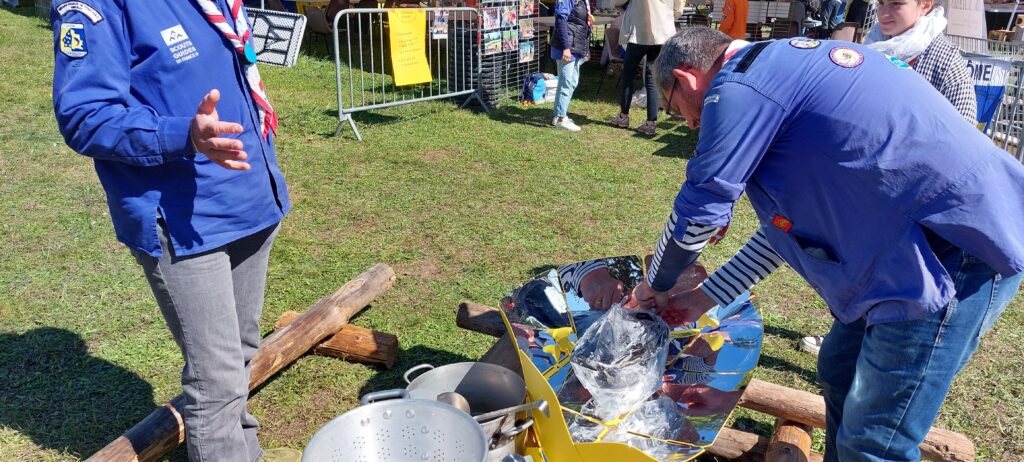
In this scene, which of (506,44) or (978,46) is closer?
(978,46)

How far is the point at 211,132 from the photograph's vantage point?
72.2 inches

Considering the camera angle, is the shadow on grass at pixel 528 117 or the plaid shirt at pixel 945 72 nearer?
the plaid shirt at pixel 945 72

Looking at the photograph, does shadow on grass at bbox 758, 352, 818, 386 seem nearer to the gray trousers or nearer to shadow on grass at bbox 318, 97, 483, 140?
the gray trousers

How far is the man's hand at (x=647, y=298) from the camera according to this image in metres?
2.49

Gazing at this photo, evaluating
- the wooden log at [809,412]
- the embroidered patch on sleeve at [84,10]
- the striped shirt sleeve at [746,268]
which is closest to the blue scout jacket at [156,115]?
the embroidered patch on sleeve at [84,10]

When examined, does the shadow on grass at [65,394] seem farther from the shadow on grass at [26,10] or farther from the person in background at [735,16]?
the shadow on grass at [26,10]

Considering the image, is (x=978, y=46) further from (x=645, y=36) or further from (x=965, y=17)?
(x=645, y=36)

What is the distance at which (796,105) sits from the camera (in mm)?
1826

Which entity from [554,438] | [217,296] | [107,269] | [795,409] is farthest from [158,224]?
[107,269]

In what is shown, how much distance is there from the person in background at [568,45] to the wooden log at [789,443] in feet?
18.4

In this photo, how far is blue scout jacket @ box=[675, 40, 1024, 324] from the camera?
1.76 m

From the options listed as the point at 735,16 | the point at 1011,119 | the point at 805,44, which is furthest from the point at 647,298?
the point at 735,16

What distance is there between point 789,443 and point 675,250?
1.09 metres

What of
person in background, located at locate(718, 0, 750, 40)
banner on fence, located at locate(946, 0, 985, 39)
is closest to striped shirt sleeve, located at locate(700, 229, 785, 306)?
person in background, located at locate(718, 0, 750, 40)
